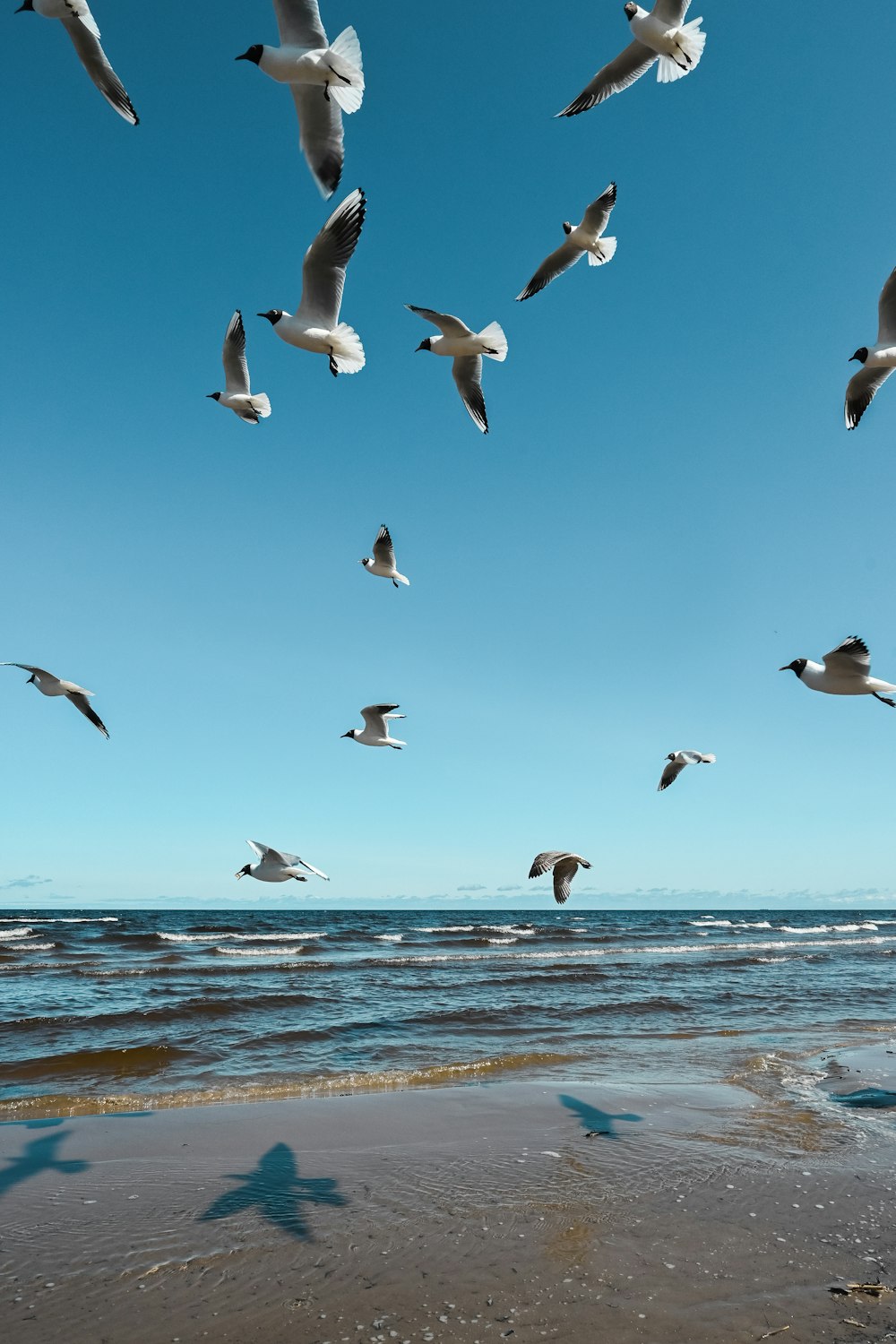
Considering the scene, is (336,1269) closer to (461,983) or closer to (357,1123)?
(357,1123)

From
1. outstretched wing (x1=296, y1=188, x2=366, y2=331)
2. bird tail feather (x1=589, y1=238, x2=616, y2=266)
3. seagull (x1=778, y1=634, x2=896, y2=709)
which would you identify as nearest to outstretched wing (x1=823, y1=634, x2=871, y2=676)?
seagull (x1=778, y1=634, x2=896, y2=709)

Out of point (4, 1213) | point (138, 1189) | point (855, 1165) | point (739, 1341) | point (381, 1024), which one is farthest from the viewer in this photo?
point (381, 1024)

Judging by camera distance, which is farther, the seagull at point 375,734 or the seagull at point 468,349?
the seagull at point 375,734

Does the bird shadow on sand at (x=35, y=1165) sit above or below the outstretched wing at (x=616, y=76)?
below

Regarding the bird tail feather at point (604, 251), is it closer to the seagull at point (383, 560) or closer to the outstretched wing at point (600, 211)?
the outstretched wing at point (600, 211)

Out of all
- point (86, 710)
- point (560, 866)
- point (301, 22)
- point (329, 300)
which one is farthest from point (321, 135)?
point (560, 866)

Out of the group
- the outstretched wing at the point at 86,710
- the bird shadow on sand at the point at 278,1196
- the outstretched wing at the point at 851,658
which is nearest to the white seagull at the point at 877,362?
the outstretched wing at the point at 851,658

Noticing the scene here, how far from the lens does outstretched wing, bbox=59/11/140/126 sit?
574cm

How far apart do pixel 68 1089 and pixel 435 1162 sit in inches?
168

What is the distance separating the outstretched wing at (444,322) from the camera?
7.83 metres

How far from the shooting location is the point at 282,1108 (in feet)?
26.5

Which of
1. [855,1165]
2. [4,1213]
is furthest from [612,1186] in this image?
[4,1213]

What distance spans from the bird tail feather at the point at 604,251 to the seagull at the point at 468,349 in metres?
1.35

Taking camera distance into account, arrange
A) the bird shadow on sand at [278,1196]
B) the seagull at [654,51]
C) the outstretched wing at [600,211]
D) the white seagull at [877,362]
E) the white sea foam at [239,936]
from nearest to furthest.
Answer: the bird shadow on sand at [278,1196] → the seagull at [654,51] → the white seagull at [877,362] → the outstretched wing at [600,211] → the white sea foam at [239,936]
